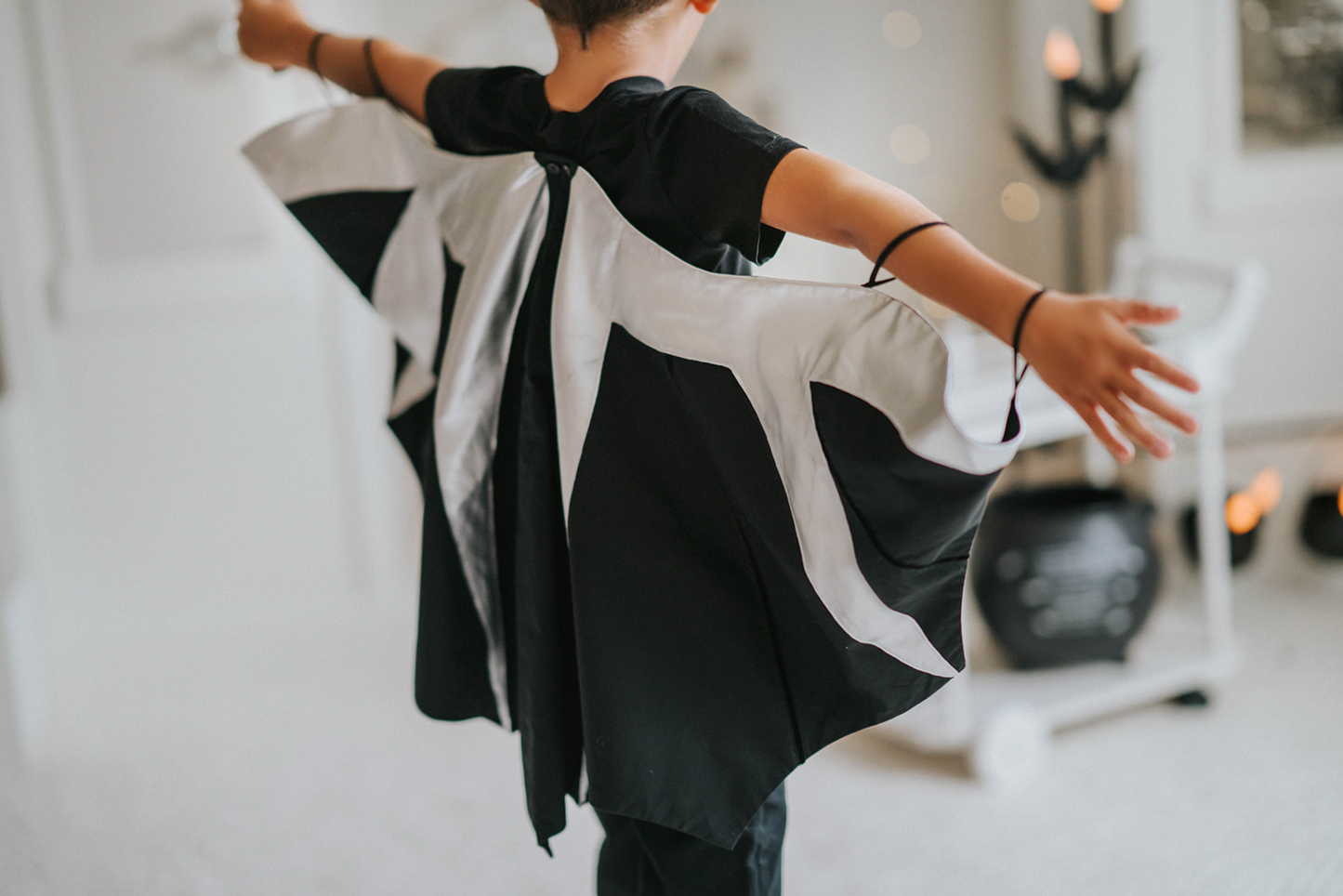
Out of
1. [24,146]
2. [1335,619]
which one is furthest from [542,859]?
[24,146]

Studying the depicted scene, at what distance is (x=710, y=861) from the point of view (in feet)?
2.40

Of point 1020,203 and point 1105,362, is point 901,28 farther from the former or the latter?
point 1105,362

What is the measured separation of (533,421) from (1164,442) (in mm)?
406

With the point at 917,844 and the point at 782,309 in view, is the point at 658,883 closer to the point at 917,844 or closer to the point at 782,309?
the point at 782,309

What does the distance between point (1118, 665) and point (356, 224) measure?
1366 millimetres

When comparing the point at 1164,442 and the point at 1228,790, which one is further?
the point at 1228,790

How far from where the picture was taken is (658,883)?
777mm

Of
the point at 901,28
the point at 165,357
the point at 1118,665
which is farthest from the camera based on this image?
the point at 901,28

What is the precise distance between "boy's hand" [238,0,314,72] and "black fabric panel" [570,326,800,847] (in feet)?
1.45

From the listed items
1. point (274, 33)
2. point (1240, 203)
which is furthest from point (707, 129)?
point (1240, 203)

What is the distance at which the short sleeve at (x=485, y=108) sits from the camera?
697 mm

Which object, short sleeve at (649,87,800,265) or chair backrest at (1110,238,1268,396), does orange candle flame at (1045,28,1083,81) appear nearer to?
chair backrest at (1110,238,1268,396)

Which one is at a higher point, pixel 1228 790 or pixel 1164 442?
pixel 1164 442

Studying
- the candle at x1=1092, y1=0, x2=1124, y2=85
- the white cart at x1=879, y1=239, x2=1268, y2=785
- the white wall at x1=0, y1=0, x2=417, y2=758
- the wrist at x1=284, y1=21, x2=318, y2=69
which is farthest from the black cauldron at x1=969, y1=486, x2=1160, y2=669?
the white wall at x1=0, y1=0, x2=417, y2=758
